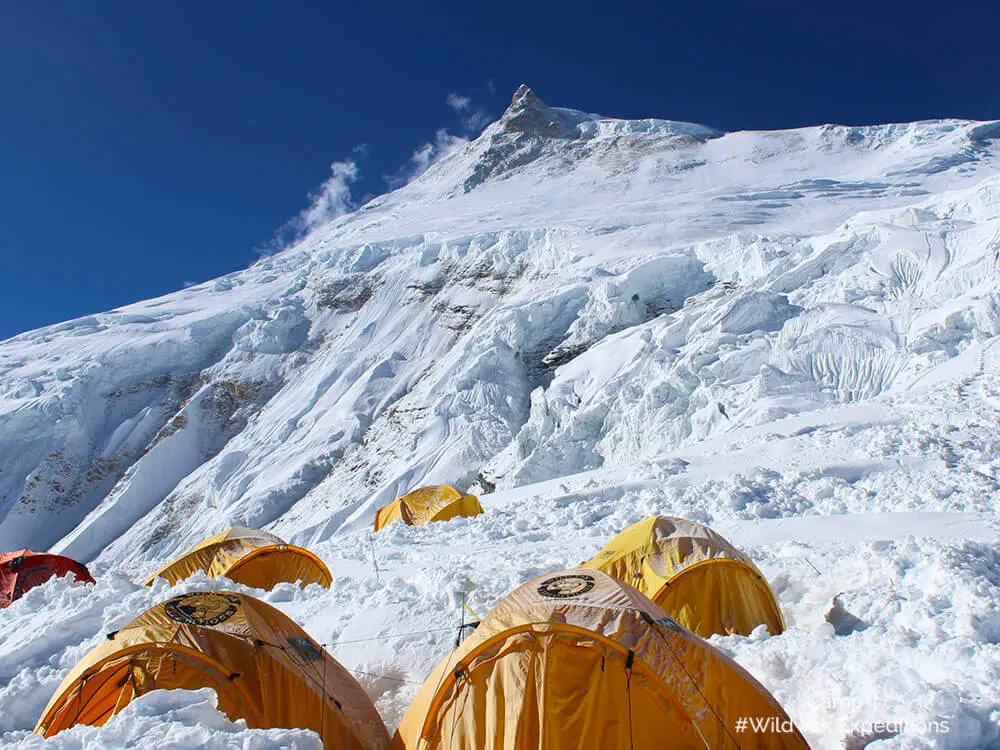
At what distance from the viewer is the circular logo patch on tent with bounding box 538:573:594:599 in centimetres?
489

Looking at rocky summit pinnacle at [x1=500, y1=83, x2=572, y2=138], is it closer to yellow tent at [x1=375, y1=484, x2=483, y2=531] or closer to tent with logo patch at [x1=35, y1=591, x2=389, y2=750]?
yellow tent at [x1=375, y1=484, x2=483, y2=531]

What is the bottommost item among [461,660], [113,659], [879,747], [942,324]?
[879,747]

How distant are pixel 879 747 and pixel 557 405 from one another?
72.8ft

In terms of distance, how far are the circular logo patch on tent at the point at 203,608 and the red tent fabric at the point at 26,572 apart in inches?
293

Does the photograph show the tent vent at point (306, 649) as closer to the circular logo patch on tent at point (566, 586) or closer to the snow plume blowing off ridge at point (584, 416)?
the snow plume blowing off ridge at point (584, 416)

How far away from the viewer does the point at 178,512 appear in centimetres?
3556

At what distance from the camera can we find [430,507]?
16.8m

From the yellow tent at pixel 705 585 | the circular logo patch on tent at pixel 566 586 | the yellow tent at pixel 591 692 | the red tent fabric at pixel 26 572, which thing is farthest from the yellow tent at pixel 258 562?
the yellow tent at pixel 591 692

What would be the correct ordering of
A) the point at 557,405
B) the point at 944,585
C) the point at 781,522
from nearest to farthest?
the point at 944,585
the point at 781,522
the point at 557,405

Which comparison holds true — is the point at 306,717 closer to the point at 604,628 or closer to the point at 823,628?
the point at 604,628

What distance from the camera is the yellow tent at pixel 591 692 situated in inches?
167

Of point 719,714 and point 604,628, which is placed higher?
point 604,628

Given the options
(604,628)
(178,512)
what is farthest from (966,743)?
(178,512)

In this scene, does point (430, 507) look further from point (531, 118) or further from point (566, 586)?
point (531, 118)
